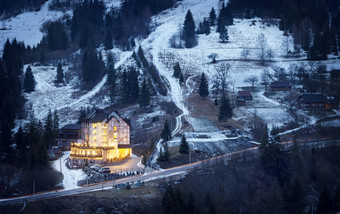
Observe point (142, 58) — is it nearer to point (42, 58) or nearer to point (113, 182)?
point (42, 58)

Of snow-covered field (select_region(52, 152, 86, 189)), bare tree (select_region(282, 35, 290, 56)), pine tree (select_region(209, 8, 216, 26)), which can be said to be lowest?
snow-covered field (select_region(52, 152, 86, 189))

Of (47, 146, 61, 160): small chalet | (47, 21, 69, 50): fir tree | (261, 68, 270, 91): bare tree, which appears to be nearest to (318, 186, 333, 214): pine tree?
(47, 146, 61, 160): small chalet

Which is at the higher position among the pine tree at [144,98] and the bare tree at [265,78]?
the bare tree at [265,78]

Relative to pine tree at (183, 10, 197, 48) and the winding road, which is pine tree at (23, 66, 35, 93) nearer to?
pine tree at (183, 10, 197, 48)

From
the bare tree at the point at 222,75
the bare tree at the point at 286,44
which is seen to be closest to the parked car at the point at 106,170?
the bare tree at the point at 222,75

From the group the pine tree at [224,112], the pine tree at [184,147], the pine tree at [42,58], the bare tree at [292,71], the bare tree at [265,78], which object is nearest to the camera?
the pine tree at [184,147]

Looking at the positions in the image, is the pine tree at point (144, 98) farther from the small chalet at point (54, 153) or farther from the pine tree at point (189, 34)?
the pine tree at point (189, 34)

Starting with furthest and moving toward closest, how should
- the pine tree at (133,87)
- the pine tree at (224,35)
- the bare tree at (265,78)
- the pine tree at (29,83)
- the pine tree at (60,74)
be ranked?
the pine tree at (224,35), the pine tree at (60,74), the pine tree at (29,83), the bare tree at (265,78), the pine tree at (133,87)
